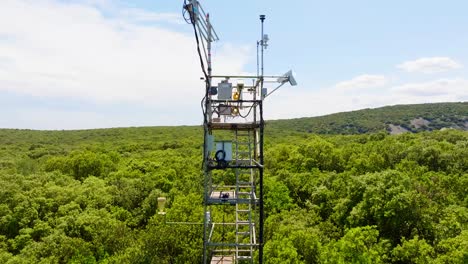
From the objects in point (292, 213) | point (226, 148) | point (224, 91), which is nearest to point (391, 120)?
point (292, 213)

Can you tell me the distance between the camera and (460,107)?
163750 millimetres

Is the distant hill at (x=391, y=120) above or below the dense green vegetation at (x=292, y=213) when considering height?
above

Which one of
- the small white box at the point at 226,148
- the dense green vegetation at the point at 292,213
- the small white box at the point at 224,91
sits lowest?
the dense green vegetation at the point at 292,213

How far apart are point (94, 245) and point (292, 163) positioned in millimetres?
29710

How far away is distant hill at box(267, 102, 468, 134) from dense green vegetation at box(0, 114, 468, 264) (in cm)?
10447

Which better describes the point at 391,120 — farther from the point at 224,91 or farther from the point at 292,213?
the point at 224,91

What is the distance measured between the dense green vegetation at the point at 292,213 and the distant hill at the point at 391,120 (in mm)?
104472

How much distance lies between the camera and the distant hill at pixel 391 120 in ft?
491

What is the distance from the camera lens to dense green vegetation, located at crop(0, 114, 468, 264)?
25078mm

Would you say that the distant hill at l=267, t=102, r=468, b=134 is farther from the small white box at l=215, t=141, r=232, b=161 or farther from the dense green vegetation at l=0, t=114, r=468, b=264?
the small white box at l=215, t=141, r=232, b=161

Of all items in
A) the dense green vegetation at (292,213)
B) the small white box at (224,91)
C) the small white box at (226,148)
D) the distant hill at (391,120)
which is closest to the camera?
the small white box at (226,148)

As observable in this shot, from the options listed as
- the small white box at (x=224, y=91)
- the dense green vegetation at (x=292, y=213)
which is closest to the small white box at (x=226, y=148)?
the small white box at (x=224, y=91)

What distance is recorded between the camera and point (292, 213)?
35219 millimetres

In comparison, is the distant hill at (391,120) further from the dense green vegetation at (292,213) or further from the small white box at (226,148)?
the small white box at (226,148)
